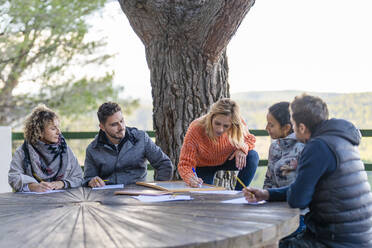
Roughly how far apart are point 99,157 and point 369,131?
3.82 metres

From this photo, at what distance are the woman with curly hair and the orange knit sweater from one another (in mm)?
877

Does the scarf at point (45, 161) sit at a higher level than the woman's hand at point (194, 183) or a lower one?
higher

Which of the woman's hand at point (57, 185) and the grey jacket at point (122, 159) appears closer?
the woman's hand at point (57, 185)

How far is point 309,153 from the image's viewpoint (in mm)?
2090

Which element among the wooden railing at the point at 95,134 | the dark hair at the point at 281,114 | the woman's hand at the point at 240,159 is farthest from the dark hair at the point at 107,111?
the wooden railing at the point at 95,134

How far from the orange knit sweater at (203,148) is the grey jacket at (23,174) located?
0.83 m

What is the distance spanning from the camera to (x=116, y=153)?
3.71m

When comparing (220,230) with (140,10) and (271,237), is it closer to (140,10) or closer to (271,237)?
(271,237)

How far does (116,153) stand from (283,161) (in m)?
1.43

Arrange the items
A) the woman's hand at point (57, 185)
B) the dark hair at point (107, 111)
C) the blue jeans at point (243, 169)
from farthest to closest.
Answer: the blue jeans at point (243, 169), the dark hair at point (107, 111), the woman's hand at point (57, 185)

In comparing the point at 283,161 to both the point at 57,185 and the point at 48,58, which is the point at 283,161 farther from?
the point at 48,58

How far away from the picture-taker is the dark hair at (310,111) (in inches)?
87.1

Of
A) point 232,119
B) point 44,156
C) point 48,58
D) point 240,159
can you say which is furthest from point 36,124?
point 48,58

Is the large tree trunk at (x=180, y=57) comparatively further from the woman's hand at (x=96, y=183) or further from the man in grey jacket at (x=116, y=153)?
the woman's hand at (x=96, y=183)
